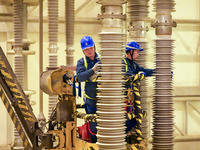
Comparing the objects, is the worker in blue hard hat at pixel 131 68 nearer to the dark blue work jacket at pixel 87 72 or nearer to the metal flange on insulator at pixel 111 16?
the dark blue work jacket at pixel 87 72

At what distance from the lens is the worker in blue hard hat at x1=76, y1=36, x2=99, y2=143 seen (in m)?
8.23

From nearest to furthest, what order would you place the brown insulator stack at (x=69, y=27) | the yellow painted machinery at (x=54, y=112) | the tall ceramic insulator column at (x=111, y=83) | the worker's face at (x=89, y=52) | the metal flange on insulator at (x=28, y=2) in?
the tall ceramic insulator column at (x=111, y=83)
the worker's face at (x=89, y=52)
the yellow painted machinery at (x=54, y=112)
the brown insulator stack at (x=69, y=27)
the metal flange on insulator at (x=28, y=2)

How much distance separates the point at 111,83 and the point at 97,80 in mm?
313

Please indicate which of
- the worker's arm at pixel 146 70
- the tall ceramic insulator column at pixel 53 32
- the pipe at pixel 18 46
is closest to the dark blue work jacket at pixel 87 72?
the worker's arm at pixel 146 70

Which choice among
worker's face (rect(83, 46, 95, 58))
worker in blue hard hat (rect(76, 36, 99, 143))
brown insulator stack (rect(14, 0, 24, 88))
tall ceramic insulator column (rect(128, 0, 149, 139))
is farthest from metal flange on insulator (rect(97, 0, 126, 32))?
brown insulator stack (rect(14, 0, 24, 88))

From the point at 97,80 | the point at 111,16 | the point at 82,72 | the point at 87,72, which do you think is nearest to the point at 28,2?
the point at 82,72

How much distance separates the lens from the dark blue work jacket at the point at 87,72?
8137 mm

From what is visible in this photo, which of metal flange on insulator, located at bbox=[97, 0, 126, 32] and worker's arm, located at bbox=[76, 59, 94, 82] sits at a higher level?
metal flange on insulator, located at bbox=[97, 0, 126, 32]

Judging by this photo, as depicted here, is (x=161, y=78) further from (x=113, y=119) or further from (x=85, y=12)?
(x=85, y=12)

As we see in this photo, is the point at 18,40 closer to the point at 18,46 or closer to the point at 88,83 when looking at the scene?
the point at 18,46

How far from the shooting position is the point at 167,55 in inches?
334

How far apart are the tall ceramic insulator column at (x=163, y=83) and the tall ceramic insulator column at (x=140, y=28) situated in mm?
987

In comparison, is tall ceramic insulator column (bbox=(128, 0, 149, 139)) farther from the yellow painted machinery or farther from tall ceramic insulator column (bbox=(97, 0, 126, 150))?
tall ceramic insulator column (bbox=(97, 0, 126, 150))

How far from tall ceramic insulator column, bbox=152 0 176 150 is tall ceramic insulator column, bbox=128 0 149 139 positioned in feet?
3.24
